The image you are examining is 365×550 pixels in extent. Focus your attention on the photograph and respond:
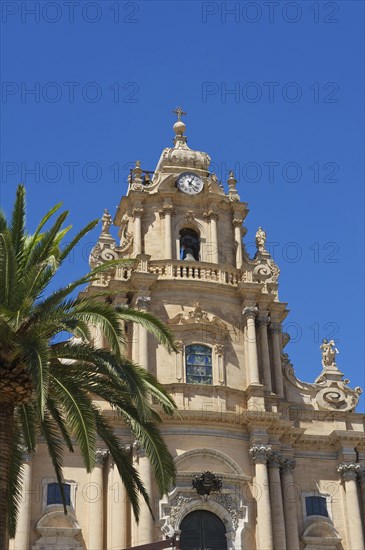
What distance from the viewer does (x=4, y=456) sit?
2181 cm

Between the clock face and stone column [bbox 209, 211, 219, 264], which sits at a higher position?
the clock face

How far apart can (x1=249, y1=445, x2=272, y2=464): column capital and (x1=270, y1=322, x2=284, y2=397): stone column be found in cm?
310

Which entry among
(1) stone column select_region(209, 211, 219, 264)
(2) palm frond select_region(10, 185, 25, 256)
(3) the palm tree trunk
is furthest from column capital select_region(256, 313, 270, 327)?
(3) the palm tree trunk

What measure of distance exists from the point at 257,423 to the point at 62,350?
1634cm

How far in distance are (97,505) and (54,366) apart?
14503 mm

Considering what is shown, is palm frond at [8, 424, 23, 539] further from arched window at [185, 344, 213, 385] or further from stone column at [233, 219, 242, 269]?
stone column at [233, 219, 242, 269]

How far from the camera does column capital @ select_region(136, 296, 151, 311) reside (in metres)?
38.9

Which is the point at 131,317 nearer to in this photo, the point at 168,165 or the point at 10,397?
the point at 10,397

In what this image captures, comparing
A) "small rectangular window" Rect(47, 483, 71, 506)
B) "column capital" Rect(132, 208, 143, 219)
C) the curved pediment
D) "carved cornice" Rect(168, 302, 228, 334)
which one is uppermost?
"column capital" Rect(132, 208, 143, 219)

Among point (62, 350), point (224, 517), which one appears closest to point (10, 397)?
point (62, 350)

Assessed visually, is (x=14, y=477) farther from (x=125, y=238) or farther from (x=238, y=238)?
(x=238, y=238)

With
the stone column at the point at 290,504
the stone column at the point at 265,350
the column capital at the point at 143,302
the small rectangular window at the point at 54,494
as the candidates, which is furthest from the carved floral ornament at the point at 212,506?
the column capital at the point at 143,302

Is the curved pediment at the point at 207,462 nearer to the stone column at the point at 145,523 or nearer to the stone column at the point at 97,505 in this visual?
the stone column at the point at 145,523

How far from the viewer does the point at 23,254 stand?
2361 cm
